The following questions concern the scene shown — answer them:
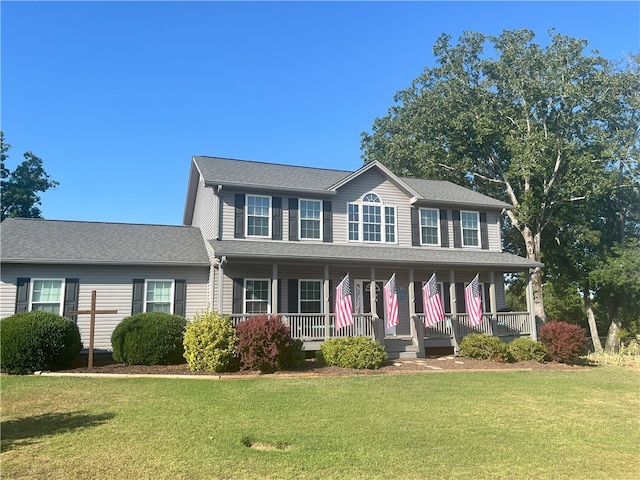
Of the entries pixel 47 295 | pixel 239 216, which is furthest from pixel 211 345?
pixel 47 295

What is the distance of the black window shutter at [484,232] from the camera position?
20906 mm

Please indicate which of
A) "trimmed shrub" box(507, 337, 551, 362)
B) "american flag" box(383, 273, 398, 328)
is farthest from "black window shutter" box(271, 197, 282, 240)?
"trimmed shrub" box(507, 337, 551, 362)

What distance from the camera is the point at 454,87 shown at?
29.4 m

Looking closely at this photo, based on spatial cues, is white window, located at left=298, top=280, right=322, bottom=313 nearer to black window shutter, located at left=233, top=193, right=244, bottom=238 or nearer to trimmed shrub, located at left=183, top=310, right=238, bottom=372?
black window shutter, located at left=233, top=193, right=244, bottom=238

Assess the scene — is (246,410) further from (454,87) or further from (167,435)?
(454,87)

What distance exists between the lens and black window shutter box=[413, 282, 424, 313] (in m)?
19.5

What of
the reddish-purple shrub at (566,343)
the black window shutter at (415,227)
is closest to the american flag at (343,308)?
→ the black window shutter at (415,227)

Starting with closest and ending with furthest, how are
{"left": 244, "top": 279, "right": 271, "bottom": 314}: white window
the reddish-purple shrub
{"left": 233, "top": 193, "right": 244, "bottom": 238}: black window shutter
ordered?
the reddish-purple shrub, {"left": 244, "top": 279, "right": 271, "bottom": 314}: white window, {"left": 233, "top": 193, "right": 244, "bottom": 238}: black window shutter

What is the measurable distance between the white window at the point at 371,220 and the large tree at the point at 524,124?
8.36m

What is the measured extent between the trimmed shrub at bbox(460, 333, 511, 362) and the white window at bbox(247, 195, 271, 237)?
8.29m

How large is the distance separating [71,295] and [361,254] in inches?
402

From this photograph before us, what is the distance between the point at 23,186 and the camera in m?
31.3

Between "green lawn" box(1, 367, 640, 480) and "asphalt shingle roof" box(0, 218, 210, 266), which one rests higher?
"asphalt shingle roof" box(0, 218, 210, 266)

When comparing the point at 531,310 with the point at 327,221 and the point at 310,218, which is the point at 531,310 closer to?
the point at 327,221
